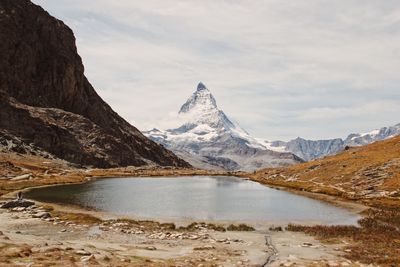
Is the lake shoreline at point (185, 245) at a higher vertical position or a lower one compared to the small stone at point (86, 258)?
lower

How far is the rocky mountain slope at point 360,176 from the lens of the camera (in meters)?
115

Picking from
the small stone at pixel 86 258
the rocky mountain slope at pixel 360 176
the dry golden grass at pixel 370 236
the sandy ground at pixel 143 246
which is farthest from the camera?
the rocky mountain slope at pixel 360 176

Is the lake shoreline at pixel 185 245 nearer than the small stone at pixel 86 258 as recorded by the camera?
No

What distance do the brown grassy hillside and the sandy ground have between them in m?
59.0

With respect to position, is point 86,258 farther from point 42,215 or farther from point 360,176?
point 360,176

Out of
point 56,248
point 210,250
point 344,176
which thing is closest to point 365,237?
point 210,250

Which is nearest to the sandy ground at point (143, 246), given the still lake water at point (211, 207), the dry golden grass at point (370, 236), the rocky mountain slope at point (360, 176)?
the dry golden grass at point (370, 236)

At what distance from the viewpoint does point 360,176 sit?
134 metres


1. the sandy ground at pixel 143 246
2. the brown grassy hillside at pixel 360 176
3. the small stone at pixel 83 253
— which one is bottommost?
the sandy ground at pixel 143 246

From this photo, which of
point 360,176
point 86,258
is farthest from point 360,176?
point 86,258

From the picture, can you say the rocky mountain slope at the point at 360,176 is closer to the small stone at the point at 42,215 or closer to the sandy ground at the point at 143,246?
the sandy ground at the point at 143,246

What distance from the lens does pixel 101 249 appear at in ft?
131

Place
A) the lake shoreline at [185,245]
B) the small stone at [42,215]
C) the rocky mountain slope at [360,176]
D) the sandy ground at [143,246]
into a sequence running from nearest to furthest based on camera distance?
1. the sandy ground at [143,246]
2. the lake shoreline at [185,245]
3. the small stone at [42,215]
4. the rocky mountain slope at [360,176]

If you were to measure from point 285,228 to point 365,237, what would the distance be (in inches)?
451
